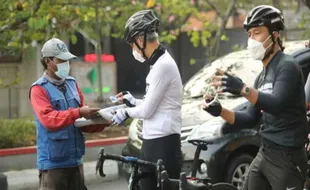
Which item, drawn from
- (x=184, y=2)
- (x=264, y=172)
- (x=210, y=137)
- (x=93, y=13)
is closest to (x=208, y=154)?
(x=210, y=137)

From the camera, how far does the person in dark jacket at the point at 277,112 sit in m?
4.14

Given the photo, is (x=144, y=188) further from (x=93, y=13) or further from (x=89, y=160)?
(x=93, y=13)

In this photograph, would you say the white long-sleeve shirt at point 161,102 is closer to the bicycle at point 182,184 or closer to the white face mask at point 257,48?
the bicycle at point 182,184

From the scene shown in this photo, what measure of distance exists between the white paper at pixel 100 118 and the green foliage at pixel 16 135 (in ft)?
20.6

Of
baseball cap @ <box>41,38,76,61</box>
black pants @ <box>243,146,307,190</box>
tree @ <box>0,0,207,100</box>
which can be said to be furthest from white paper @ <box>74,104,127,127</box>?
tree @ <box>0,0,207,100</box>

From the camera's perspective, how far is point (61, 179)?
4.99 metres

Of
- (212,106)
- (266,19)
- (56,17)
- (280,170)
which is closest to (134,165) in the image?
(212,106)

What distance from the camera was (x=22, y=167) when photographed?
1041cm

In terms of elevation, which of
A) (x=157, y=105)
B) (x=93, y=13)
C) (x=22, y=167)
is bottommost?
(x=22, y=167)

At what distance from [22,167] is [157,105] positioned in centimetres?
603

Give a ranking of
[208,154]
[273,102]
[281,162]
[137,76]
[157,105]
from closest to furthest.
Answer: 1. [273,102]
2. [281,162]
3. [157,105]
4. [208,154]
5. [137,76]

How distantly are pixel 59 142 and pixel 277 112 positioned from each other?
1746mm

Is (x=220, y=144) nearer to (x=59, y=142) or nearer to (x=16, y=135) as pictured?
(x=59, y=142)

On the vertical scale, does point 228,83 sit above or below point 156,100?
above
